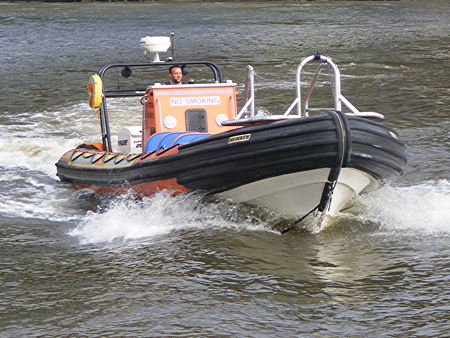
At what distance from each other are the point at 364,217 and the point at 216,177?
1489 mm

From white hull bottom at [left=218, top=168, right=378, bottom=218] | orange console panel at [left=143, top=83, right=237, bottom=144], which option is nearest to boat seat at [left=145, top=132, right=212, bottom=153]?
orange console panel at [left=143, top=83, right=237, bottom=144]

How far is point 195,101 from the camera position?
8.29 meters

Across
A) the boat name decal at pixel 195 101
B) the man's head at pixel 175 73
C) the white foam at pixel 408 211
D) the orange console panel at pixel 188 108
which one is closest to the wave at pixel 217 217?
the white foam at pixel 408 211

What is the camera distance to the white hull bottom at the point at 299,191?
6.41 m

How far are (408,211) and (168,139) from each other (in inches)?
91.6

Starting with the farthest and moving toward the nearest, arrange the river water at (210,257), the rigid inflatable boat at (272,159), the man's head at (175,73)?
the man's head at (175,73), the rigid inflatable boat at (272,159), the river water at (210,257)

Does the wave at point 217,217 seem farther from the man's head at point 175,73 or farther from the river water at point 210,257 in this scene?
the man's head at point 175,73

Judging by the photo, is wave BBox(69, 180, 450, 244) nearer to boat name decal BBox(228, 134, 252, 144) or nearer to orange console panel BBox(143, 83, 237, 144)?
boat name decal BBox(228, 134, 252, 144)

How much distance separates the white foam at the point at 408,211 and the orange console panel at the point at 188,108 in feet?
5.88

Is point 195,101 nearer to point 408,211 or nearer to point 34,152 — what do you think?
point 408,211

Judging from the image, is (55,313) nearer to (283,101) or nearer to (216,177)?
(216,177)

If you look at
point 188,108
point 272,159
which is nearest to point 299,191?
point 272,159

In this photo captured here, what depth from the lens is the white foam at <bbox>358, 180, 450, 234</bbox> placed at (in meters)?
6.90

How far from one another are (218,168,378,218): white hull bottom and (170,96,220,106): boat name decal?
66.0 inches
